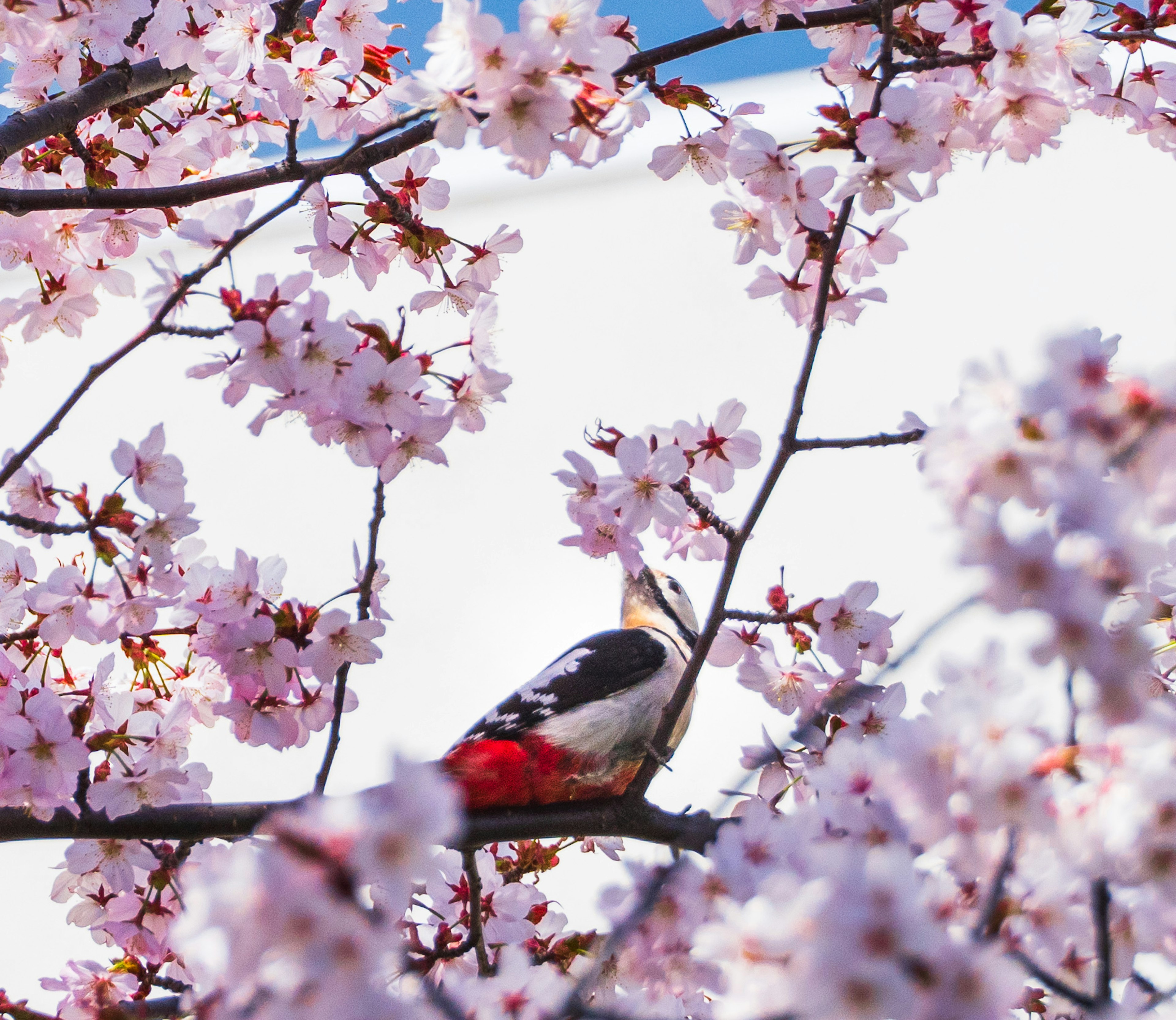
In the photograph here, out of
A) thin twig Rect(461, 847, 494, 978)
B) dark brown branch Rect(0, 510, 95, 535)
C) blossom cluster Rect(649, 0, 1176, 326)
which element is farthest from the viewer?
thin twig Rect(461, 847, 494, 978)

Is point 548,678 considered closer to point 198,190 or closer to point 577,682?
point 577,682

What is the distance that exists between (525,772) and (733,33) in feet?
3.83

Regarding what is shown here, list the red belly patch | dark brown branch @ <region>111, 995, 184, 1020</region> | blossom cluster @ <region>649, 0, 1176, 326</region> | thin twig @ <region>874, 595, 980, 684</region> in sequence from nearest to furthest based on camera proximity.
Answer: thin twig @ <region>874, 595, 980, 684</region>
blossom cluster @ <region>649, 0, 1176, 326</region>
dark brown branch @ <region>111, 995, 184, 1020</region>
the red belly patch

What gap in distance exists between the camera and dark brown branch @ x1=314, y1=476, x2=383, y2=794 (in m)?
1.39

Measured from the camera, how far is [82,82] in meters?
1.88

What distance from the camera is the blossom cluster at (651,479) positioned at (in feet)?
4.55

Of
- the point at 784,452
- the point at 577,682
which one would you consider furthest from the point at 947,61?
the point at 577,682

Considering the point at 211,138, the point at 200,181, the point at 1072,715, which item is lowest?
the point at 1072,715

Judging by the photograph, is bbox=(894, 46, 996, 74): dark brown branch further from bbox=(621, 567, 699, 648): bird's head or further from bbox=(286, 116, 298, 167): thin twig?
bbox=(621, 567, 699, 648): bird's head

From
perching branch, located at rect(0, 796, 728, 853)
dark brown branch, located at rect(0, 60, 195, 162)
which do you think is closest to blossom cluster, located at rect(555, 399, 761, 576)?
perching branch, located at rect(0, 796, 728, 853)

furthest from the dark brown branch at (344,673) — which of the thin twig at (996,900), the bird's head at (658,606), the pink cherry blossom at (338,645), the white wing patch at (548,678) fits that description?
the bird's head at (658,606)

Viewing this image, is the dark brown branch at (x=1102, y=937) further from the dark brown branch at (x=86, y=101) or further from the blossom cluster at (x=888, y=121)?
the dark brown branch at (x=86, y=101)

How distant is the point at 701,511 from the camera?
1.43m

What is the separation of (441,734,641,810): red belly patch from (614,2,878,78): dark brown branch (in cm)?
104
